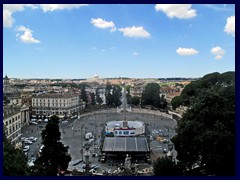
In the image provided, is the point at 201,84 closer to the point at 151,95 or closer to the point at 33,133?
the point at 151,95

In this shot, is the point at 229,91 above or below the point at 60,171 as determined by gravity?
above

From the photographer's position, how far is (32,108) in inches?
319

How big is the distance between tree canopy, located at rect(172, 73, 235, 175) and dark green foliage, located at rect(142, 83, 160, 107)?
25.2ft

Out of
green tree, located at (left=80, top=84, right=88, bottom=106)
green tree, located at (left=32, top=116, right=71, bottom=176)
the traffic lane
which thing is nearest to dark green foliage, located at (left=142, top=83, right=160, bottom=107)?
green tree, located at (left=80, top=84, right=88, bottom=106)

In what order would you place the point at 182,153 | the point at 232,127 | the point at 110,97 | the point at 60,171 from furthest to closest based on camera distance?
the point at 110,97
the point at 60,171
the point at 182,153
the point at 232,127

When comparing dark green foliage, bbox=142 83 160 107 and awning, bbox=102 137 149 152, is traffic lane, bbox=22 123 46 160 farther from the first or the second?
dark green foliage, bbox=142 83 160 107

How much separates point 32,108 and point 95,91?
355cm

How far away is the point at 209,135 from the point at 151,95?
Answer: 27.8ft

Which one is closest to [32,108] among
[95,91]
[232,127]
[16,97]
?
[16,97]

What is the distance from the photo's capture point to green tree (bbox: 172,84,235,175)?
123 inches

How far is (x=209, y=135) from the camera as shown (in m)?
3.18

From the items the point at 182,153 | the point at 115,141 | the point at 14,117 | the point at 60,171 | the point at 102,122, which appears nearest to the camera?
the point at 182,153

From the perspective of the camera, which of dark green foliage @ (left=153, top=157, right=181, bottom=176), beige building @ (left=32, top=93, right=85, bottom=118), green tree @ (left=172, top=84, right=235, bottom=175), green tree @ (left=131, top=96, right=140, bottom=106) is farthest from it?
green tree @ (left=131, top=96, right=140, bottom=106)

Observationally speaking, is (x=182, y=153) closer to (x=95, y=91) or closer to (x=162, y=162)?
(x=162, y=162)
